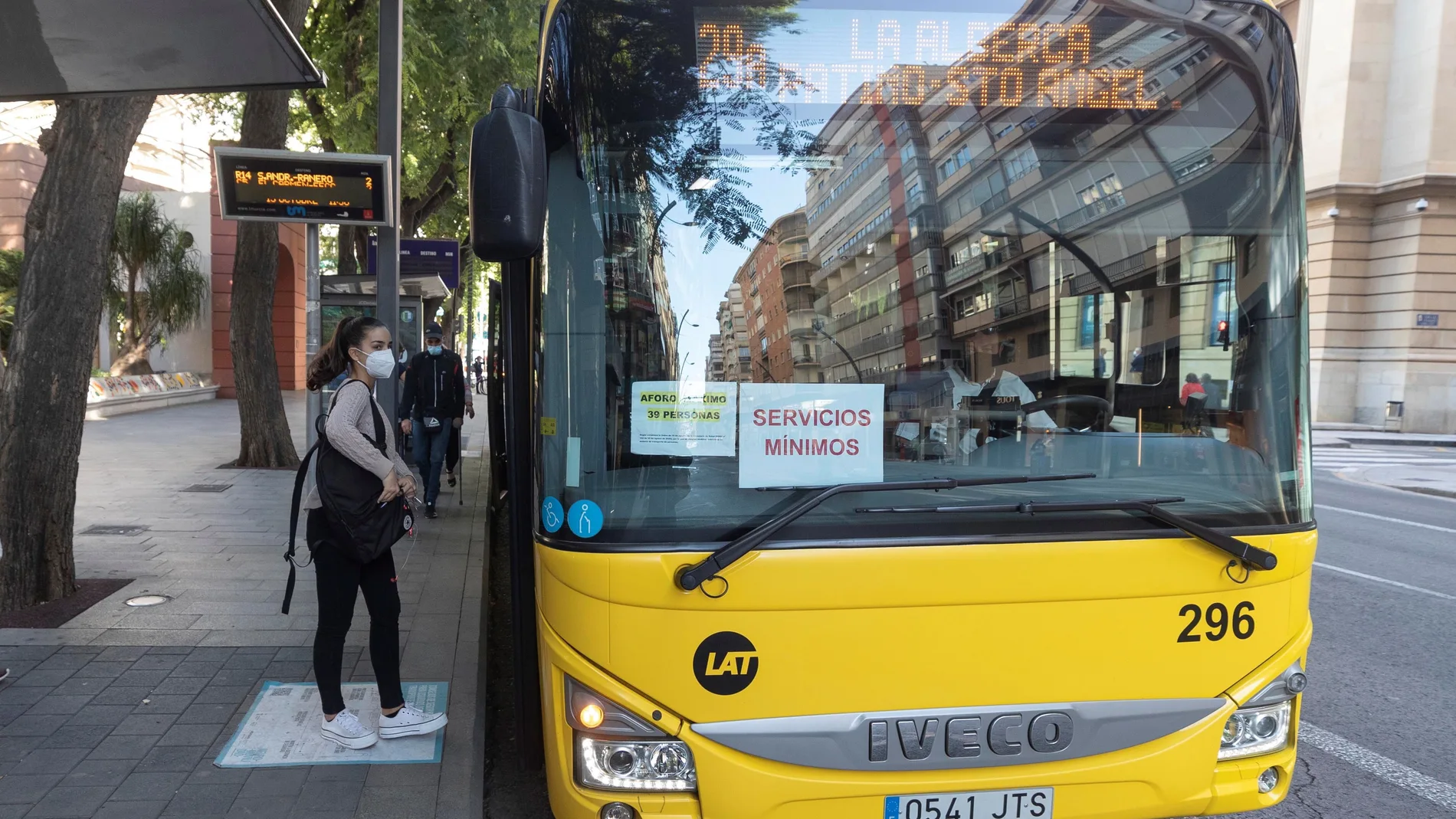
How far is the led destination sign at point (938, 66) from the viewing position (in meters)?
2.66

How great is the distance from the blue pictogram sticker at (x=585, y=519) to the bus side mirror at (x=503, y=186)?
691 mm

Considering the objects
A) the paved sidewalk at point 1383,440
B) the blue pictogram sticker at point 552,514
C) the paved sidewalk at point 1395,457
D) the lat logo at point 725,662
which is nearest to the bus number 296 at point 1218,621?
the lat logo at point 725,662

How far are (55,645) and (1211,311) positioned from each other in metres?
5.45

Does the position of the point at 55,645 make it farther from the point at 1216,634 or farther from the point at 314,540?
the point at 1216,634

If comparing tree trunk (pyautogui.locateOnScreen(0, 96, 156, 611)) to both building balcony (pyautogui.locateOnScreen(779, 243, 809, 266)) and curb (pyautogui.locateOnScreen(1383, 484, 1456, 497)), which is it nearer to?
building balcony (pyautogui.locateOnScreen(779, 243, 809, 266))

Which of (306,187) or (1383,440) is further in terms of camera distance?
(1383,440)

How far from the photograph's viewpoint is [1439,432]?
24.4 meters

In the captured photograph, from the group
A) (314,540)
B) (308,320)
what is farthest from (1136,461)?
(308,320)

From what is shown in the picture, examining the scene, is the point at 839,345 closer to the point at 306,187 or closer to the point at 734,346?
the point at 734,346

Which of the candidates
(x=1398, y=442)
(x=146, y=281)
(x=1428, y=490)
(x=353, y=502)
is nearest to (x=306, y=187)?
(x=353, y=502)

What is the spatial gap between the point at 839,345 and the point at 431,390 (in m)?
7.22

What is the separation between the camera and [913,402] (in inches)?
106

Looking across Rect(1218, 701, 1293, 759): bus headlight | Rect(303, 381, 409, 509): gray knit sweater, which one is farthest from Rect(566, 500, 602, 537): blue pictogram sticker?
Rect(1218, 701, 1293, 759): bus headlight

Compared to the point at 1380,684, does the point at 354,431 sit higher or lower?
higher
